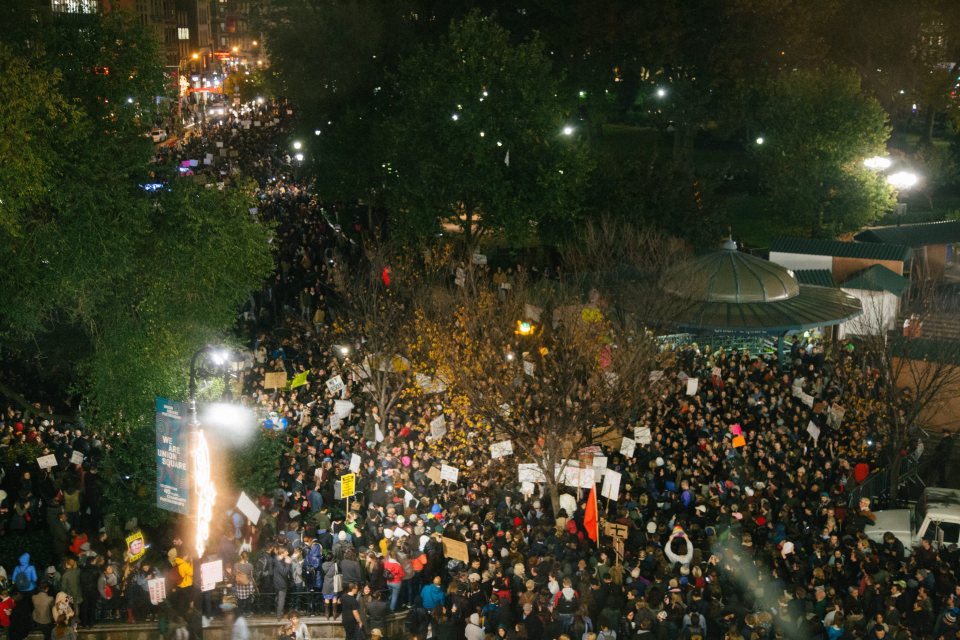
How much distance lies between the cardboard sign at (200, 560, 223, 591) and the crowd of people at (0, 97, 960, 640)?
45 centimetres

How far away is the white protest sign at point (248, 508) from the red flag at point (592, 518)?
18.9 feet

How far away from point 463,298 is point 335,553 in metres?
9.45

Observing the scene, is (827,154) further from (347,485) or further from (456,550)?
(456,550)

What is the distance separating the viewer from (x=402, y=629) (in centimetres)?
1900

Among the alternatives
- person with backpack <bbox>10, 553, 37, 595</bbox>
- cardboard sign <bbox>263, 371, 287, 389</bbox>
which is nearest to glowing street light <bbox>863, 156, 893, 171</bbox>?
cardboard sign <bbox>263, 371, 287, 389</bbox>

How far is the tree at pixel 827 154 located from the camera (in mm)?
46125

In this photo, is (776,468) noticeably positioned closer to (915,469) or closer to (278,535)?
(915,469)

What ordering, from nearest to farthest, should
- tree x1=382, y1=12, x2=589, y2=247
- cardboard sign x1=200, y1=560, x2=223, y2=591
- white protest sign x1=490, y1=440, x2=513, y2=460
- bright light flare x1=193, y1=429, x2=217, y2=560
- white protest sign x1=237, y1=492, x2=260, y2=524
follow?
bright light flare x1=193, y1=429, x2=217, y2=560, cardboard sign x1=200, y1=560, x2=223, y2=591, white protest sign x1=237, y1=492, x2=260, y2=524, white protest sign x1=490, y1=440, x2=513, y2=460, tree x1=382, y1=12, x2=589, y2=247

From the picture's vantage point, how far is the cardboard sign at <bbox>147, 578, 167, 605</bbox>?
59.7 feet

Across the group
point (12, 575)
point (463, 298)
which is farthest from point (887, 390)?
point (12, 575)

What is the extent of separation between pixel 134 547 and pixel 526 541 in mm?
6596

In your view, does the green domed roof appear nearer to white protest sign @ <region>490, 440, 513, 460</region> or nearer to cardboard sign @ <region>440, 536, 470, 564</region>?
white protest sign @ <region>490, 440, 513, 460</region>

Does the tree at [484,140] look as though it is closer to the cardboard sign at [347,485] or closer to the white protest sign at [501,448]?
the white protest sign at [501,448]

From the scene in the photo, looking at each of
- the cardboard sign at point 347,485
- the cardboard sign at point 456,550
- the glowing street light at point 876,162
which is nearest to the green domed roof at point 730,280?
the cardboard sign at point 347,485
